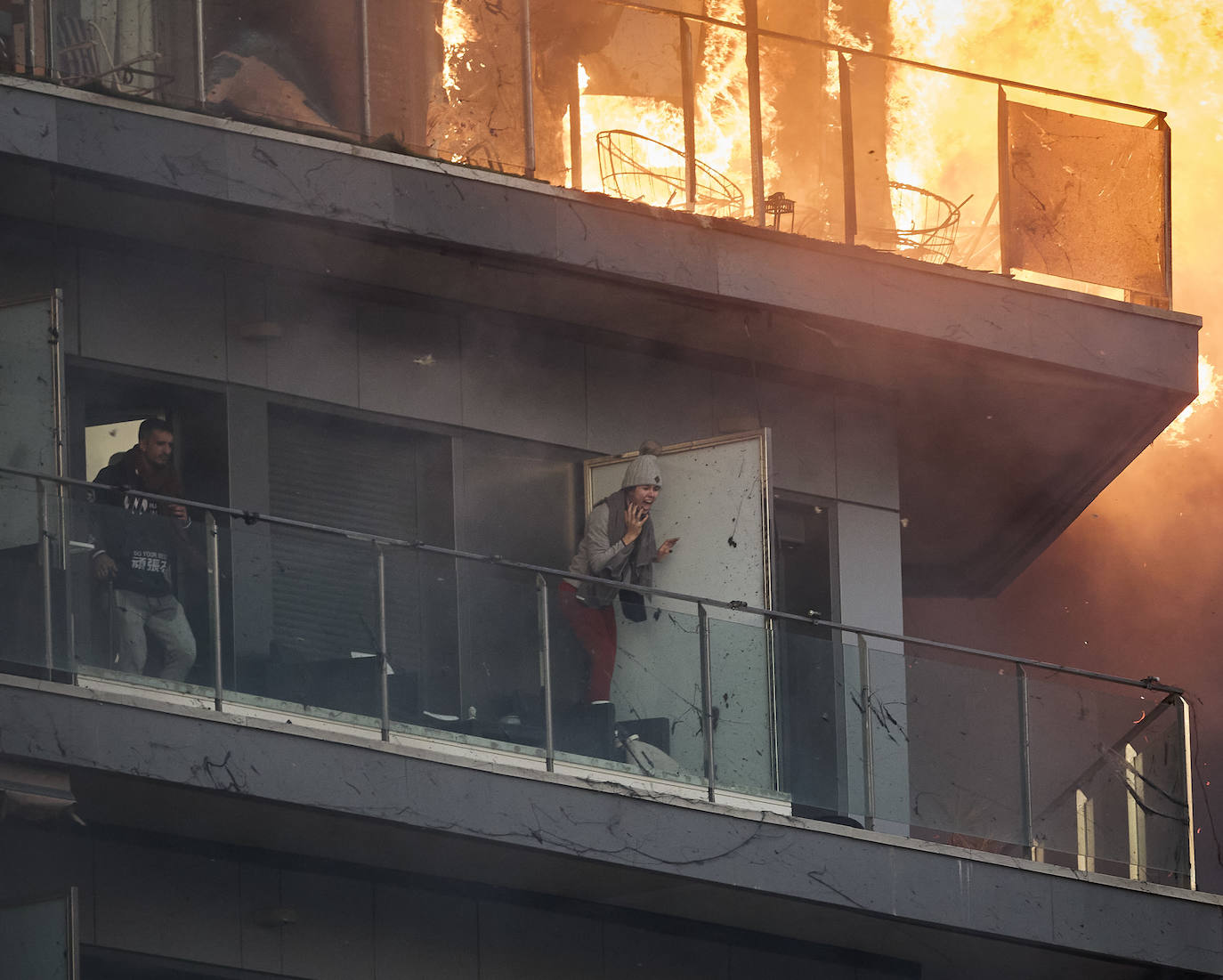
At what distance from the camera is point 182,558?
11.5m

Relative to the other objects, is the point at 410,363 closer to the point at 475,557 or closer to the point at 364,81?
the point at 364,81

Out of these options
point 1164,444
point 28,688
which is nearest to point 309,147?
point 28,688

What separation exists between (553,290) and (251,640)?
3.64 m

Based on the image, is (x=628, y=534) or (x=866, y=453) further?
(x=866, y=453)

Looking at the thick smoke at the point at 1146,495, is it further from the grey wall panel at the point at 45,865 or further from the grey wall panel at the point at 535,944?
the grey wall panel at the point at 45,865

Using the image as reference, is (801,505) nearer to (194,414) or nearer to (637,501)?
(637,501)

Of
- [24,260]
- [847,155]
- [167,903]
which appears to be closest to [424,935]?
[167,903]

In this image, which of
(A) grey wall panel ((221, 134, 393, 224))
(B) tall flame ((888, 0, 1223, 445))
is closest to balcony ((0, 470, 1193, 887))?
(A) grey wall panel ((221, 134, 393, 224))

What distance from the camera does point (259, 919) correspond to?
12805 millimetres

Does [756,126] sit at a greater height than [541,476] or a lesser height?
greater

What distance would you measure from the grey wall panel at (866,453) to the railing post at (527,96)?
287cm

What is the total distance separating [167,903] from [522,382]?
403 centimetres

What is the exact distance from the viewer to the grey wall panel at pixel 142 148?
504 inches

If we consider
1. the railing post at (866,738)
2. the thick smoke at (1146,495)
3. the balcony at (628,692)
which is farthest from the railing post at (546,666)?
the thick smoke at (1146,495)
